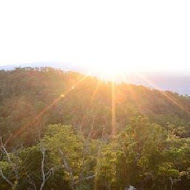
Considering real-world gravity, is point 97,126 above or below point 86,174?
below

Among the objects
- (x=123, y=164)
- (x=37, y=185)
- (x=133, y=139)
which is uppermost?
(x=133, y=139)

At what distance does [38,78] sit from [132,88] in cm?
2569

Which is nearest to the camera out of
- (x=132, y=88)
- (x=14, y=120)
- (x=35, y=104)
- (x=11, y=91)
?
(x=14, y=120)

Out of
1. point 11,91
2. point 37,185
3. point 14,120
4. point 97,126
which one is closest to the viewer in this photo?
point 37,185

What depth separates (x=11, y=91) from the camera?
313 feet

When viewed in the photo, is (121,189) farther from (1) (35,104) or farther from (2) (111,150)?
(1) (35,104)

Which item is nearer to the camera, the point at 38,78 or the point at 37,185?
the point at 37,185

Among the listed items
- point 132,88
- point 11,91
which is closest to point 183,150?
point 11,91

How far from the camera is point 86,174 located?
24.3m

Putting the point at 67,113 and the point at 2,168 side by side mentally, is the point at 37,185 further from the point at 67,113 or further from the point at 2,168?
the point at 67,113

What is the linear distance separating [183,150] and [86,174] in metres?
6.16

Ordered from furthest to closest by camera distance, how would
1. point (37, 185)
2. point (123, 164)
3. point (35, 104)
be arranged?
point (35, 104), point (37, 185), point (123, 164)

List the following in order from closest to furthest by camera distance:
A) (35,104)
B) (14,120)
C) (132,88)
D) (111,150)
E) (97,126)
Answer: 1. (111,150)
2. (97,126)
3. (14,120)
4. (35,104)
5. (132,88)

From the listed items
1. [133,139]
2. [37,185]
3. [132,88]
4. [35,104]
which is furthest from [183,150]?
[132,88]
